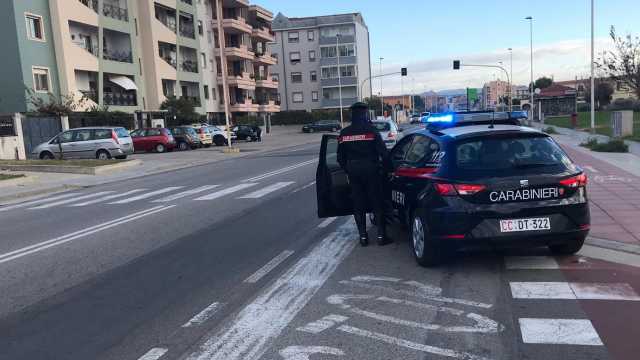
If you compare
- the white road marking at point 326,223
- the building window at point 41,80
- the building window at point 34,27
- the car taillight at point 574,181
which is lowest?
the white road marking at point 326,223

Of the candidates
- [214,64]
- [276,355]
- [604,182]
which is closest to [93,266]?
[276,355]

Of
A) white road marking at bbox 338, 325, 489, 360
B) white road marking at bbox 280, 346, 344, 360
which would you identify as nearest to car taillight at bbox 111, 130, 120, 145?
white road marking at bbox 338, 325, 489, 360

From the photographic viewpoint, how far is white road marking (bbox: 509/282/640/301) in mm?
5172

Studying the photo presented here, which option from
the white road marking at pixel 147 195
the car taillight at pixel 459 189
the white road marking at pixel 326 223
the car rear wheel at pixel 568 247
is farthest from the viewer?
the white road marking at pixel 147 195

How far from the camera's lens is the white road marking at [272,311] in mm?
4273

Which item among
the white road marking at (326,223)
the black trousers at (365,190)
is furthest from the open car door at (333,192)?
the white road marking at (326,223)

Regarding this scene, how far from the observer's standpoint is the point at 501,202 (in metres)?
5.79

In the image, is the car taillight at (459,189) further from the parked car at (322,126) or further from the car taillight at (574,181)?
the parked car at (322,126)

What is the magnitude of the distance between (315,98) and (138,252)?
8747 centimetres

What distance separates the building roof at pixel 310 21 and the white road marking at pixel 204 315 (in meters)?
91.7

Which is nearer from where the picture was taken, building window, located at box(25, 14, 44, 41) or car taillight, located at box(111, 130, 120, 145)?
car taillight, located at box(111, 130, 120, 145)

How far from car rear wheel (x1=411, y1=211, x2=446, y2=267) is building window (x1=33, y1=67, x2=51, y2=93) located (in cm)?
3307

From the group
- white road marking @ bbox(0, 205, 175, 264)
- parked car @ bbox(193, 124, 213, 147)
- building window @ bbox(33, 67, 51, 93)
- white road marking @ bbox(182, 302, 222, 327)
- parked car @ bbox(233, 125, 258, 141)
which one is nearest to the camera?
white road marking @ bbox(182, 302, 222, 327)

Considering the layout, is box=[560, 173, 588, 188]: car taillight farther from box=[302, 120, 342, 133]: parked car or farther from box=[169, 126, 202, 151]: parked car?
box=[302, 120, 342, 133]: parked car
